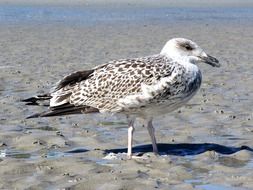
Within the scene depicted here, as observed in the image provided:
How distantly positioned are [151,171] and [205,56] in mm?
1890

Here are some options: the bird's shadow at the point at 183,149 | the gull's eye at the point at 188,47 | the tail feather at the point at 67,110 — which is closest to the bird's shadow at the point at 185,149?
the bird's shadow at the point at 183,149

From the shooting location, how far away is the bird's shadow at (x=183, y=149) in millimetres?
8859

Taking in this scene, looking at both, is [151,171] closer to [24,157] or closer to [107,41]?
[24,157]

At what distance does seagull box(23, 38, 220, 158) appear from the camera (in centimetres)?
834

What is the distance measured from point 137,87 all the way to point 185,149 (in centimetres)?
120

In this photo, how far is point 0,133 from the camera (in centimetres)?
972

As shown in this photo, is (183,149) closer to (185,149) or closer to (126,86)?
(185,149)


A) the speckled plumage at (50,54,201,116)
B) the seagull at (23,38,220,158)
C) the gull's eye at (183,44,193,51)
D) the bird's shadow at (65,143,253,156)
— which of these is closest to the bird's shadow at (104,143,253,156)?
the bird's shadow at (65,143,253,156)

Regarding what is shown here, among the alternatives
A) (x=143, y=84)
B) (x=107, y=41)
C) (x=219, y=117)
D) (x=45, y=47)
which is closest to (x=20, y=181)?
(x=143, y=84)

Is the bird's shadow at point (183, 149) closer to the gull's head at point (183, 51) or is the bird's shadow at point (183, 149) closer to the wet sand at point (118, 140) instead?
the wet sand at point (118, 140)

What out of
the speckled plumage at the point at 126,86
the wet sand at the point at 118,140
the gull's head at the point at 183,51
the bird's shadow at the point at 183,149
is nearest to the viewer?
the wet sand at the point at 118,140

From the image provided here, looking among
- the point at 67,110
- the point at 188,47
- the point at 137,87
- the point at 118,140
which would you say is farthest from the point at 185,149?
the point at 67,110

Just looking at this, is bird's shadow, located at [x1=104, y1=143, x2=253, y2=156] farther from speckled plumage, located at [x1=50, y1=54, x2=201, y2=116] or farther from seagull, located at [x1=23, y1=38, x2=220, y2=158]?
speckled plumage, located at [x1=50, y1=54, x2=201, y2=116]

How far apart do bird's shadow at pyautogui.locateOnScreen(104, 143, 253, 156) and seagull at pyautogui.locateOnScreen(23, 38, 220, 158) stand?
11.3 inches
